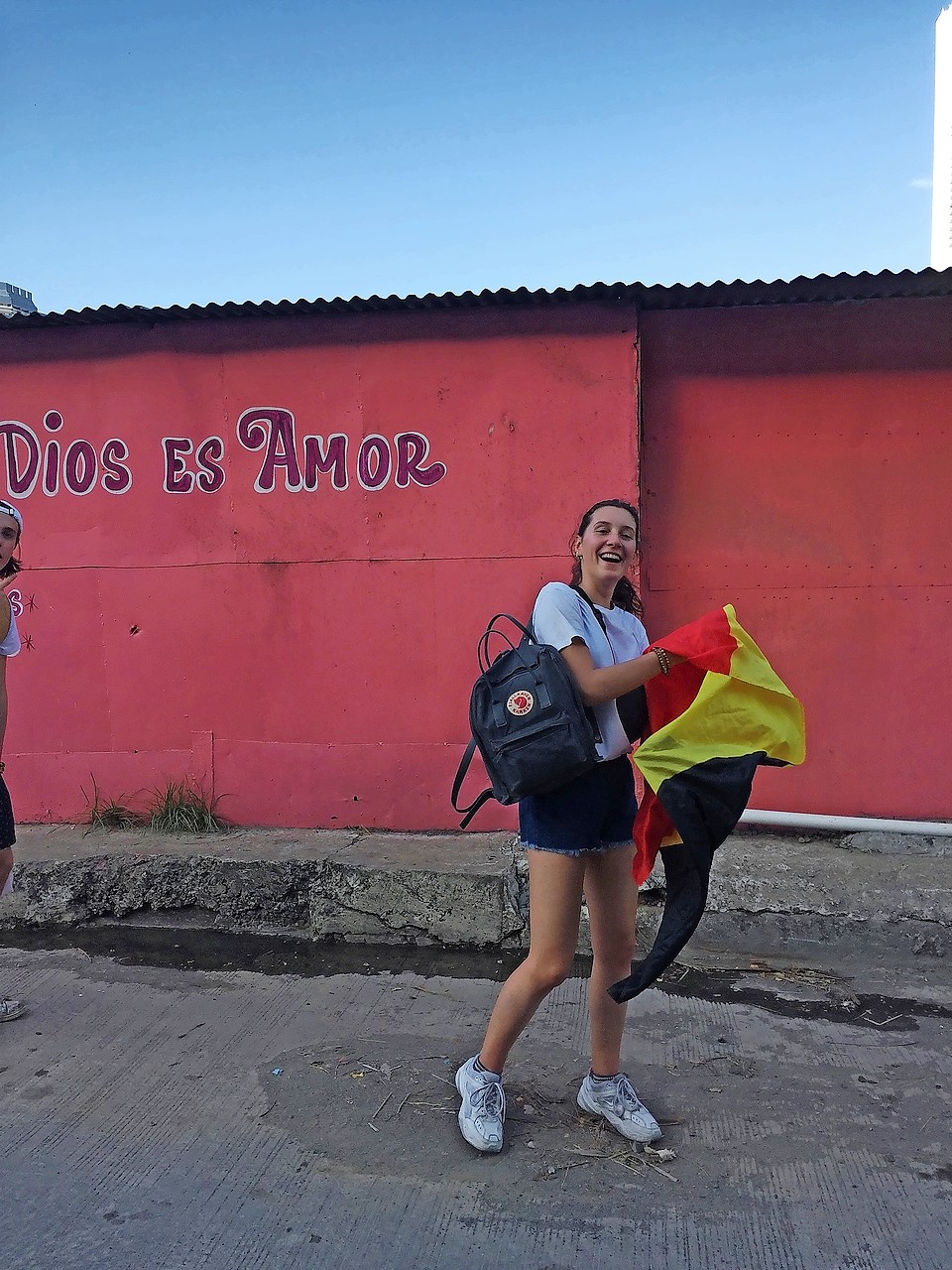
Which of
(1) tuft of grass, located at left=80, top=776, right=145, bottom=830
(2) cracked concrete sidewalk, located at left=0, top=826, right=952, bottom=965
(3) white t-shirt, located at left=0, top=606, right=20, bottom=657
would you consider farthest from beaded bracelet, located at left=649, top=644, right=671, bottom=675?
(1) tuft of grass, located at left=80, top=776, right=145, bottom=830

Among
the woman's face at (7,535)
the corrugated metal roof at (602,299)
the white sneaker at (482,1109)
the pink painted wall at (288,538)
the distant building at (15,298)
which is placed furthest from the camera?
the distant building at (15,298)

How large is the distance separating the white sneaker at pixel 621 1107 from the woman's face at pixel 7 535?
2.57 m

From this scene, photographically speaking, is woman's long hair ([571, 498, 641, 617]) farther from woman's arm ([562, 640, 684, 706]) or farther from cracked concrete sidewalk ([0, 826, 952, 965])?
cracked concrete sidewalk ([0, 826, 952, 965])

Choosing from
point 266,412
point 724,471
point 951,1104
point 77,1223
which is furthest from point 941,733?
point 77,1223

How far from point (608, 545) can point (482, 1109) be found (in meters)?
1.62

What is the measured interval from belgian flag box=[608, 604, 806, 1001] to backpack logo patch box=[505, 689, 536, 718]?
35 centimetres

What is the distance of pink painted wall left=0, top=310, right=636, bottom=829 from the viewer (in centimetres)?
523

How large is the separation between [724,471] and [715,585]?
0.62m

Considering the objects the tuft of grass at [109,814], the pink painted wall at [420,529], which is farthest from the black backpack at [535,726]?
the tuft of grass at [109,814]

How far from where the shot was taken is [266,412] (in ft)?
17.8

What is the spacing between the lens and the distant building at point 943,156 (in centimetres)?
1236

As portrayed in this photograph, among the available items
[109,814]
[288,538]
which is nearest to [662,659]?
[288,538]

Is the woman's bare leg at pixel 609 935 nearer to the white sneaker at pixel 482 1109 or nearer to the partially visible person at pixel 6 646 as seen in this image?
the white sneaker at pixel 482 1109

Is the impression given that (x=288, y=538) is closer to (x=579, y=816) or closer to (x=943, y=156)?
(x=579, y=816)
